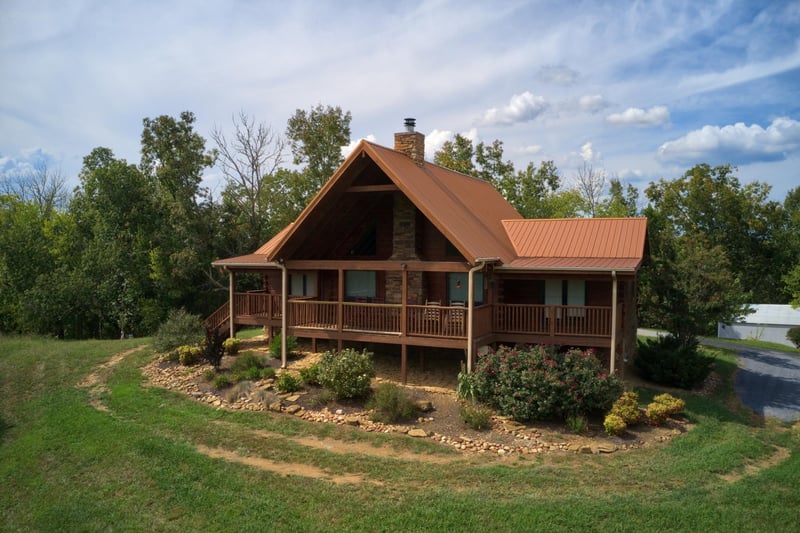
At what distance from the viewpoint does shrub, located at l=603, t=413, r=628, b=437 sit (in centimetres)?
1334

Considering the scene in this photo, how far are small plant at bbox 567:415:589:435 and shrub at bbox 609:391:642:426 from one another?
94 cm

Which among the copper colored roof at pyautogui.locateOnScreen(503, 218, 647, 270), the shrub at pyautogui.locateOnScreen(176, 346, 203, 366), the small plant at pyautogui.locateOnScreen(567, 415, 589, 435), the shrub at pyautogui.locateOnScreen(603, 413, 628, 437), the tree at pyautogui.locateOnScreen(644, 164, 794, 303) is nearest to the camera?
the shrub at pyautogui.locateOnScreen(603, 413, 628, 437)

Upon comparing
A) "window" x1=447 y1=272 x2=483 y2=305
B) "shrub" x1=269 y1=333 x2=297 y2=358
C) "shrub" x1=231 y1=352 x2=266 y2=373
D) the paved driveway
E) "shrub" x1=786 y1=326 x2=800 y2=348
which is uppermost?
"window" x1=447 y1=272 x2=483 y2=305

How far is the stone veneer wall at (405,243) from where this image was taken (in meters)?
19.3

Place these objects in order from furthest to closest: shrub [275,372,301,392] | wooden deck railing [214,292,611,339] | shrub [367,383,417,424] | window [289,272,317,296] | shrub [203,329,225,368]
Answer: window [289,272,317,296] < shrub [203,329,225,368] < wooden deck railing [214,292,611,339] < shrub [275,372,301,392] < shrub [367,383,417,424]

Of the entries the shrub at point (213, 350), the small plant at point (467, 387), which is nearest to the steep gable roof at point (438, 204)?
the small plant at point (467, 387)

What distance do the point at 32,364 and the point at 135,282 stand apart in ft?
41.6

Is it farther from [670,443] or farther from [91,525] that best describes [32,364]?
[670,443]

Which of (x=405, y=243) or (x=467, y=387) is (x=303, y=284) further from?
(x=467, y=387)

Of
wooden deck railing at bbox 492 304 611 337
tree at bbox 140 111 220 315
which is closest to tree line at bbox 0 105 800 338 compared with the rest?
tree at bbox 140 111 220 315

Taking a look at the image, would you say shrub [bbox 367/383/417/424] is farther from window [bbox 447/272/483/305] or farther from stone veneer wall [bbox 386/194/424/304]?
window [bbox 447/272/483/305]

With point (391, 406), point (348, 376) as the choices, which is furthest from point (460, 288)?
point (391, 406)

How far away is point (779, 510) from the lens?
32.3ft

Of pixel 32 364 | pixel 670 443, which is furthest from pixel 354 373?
pixel 32 364
